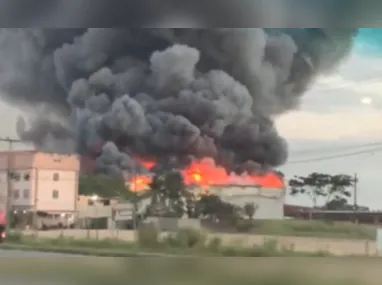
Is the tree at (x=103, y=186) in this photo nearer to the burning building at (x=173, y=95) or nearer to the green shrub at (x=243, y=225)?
the burning building at (x=173, y=95)

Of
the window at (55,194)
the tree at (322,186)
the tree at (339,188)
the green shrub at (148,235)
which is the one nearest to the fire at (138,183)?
the green shrub at (148,235)

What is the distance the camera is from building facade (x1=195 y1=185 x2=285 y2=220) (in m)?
1.92

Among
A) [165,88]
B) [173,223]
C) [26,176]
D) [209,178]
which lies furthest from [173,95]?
[26,176]

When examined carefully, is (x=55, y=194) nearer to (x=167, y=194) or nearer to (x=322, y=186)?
(x=167, y=194)

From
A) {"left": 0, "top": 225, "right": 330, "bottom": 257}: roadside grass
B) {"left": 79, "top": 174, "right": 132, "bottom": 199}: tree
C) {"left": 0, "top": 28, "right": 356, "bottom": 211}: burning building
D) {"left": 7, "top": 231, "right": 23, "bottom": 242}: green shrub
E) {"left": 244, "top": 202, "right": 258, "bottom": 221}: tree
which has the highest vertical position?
{"left": 0, "top": 28, "right": 356, "bottom": 211}: burning building

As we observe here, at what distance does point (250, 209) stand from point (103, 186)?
17.9 inches

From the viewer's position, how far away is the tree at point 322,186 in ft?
6.24

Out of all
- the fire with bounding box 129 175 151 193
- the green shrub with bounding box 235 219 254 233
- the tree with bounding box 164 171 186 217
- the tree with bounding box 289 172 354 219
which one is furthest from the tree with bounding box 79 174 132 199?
the tree with bounding box 289 172 354 219

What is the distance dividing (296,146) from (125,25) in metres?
0.64

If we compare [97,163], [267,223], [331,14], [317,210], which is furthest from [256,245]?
[331,14]

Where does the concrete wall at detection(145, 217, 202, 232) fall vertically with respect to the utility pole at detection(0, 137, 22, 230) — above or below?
below

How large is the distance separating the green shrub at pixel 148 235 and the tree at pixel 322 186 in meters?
0.44

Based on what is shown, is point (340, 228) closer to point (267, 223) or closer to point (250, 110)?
point (267, 223)

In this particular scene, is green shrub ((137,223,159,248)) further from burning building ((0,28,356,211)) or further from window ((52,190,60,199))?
window ((52,190,60,199))
